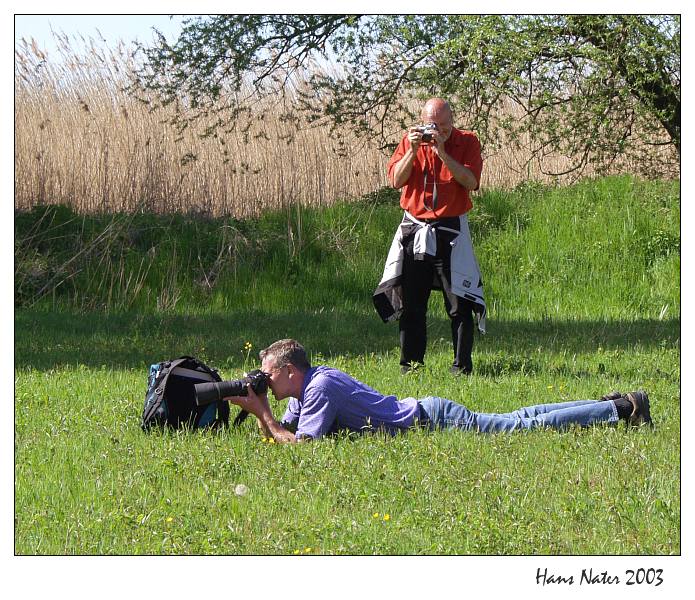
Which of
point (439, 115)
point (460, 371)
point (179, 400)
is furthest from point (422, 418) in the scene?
point (439, 115)

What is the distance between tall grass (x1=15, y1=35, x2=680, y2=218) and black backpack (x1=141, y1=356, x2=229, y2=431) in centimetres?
858

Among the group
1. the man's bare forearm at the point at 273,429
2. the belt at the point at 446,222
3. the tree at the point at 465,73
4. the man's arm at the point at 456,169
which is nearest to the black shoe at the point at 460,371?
the belt at the point at 446,222

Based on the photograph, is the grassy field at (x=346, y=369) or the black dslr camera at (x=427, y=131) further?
the black dslr camera at (x=427, y=131)

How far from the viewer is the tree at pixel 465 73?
1343 centimetres

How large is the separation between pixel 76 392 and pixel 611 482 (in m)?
4.25

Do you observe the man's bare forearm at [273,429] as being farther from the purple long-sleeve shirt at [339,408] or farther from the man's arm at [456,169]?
the man's arm at [456,169]

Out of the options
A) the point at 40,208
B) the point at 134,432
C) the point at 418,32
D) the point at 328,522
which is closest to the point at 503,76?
the point at 418,32

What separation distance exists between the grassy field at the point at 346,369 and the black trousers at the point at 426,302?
Result: 23 centimetres

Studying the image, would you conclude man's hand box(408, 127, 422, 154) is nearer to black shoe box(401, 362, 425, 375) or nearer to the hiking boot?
black shoe box(401, 362, 425, 375)

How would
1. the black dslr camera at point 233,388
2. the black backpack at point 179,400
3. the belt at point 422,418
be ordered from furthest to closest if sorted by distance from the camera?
the black backpack at point 179,400 → the belt at point 422,418 → the black dslr camera at point 233,388

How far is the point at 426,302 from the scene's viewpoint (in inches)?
350

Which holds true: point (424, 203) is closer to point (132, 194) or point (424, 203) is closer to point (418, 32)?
point (418, 32)

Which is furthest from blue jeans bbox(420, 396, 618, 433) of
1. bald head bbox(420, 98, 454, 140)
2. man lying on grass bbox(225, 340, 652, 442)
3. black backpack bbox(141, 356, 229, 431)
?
bald head bbox(420, 98, 454, 140)

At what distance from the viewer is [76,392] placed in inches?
332
